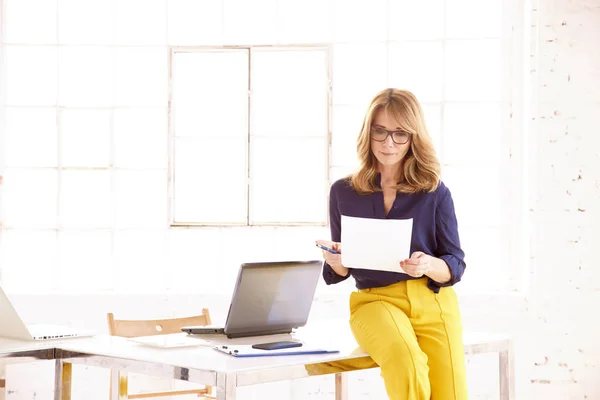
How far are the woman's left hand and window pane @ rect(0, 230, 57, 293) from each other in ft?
9.56

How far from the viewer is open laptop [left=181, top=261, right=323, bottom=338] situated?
2676 millimetres

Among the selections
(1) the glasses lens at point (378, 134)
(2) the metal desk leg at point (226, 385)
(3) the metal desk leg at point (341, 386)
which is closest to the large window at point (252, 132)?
(3) the metal desk leg at point (341, 386)

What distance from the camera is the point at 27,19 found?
4.89m

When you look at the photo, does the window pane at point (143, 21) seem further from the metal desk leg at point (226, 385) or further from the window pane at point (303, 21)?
the metal desk leg at point (226, 385)

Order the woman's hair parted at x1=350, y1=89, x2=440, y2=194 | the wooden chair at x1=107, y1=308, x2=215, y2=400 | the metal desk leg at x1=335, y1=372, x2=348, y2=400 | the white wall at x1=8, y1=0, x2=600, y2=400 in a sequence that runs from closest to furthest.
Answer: the woman's hair parted at x1=350, y1=89, x2=440, y2=194
the metal desk leg at x1=335, y1=372, x2=348, y2=400
the wooden chair at x1=107, y1=308, x2=215, y2=400
the white wall at x1=8, y1=0, x2=600, y2=400

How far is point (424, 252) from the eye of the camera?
9.05ft

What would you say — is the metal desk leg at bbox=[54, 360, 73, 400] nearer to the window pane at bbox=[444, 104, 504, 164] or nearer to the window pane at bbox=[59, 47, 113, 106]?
the window pane at bbox=[59, 47, 113, 106]

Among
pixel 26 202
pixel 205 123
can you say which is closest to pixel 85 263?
pixel 26 202

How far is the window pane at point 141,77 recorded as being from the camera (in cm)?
489

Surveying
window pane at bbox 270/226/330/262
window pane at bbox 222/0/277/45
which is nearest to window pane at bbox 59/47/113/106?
window pane at bbox 222/0/277/45

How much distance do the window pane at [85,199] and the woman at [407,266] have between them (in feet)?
7.58

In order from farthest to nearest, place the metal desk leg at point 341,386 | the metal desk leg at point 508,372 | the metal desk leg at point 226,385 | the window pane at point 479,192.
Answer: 1. the window pane at point 479,192
2. the metal desk leg at point 341,386
3. the metal desk leg at point 508,372
4. the metal desk leg at point 226,385

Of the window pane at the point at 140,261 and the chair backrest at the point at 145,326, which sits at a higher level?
the window pane at the point at 140,261

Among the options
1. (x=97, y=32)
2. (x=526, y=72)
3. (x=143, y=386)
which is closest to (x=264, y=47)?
(x=97, y=32)
